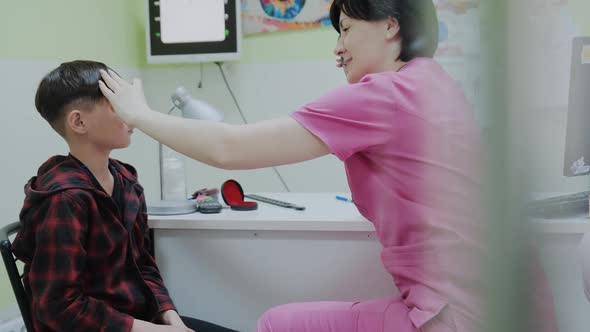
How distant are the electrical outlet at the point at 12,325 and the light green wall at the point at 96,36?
0.87 meters

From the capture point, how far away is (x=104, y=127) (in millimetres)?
1078

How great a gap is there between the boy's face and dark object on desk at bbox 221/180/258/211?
0.35 m

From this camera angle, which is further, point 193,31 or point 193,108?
point 193,31

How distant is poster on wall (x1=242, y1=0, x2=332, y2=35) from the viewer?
245 centimetres

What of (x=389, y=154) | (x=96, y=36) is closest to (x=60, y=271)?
(x=389, y=154)

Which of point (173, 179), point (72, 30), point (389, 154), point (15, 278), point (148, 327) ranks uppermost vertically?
point (72, 30)

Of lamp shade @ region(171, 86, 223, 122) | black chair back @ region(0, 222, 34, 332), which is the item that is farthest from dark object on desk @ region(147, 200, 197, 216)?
black chair back @ region(0, 222, 34, 332)

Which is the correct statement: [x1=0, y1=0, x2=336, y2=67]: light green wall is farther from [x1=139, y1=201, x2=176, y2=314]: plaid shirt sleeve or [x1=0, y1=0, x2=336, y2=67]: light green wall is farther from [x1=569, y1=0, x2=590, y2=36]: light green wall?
[x1=569, y1=0, x2=590, y2=36]: light green wall

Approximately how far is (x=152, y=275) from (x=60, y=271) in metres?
0.27

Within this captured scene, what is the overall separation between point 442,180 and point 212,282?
108 centimetres

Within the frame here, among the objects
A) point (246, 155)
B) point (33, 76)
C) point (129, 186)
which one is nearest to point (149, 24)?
point (33, 76)

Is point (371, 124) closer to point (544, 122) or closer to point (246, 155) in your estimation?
point (246, 155)

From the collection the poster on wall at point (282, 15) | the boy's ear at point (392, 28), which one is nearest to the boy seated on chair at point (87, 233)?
the boy's ear at point (392, 28)

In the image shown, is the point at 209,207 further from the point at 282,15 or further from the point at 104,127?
the point at 282,15
